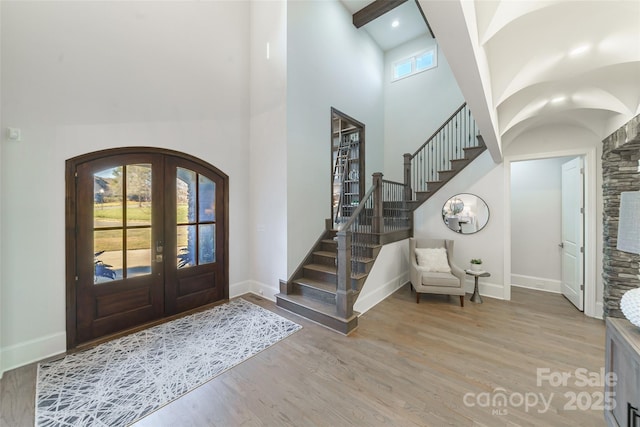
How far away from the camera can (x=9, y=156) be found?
2.27 m

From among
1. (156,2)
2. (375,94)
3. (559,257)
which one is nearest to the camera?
(156,2)

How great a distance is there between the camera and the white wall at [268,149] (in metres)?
3.79

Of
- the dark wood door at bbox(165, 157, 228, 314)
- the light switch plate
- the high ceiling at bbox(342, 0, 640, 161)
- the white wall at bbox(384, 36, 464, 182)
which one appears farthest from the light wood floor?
the white wall at bbox(384, 36, 464, 182)

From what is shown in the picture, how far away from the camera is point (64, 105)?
2551 millimetres

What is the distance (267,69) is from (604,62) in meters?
3.99

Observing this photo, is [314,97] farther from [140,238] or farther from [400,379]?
[400,379]

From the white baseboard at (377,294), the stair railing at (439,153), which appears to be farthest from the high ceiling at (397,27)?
the white baseboard at (377,294)

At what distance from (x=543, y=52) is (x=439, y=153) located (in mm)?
3593

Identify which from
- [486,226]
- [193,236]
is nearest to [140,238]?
[193,236]

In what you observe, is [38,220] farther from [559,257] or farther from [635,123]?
[559,257]

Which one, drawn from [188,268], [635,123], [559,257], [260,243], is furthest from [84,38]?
[559,257]

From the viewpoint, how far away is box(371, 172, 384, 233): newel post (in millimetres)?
3871

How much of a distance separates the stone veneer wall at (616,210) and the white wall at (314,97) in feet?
12.6

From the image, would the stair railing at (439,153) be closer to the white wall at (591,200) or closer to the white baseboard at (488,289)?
the white wall at (591,200)
